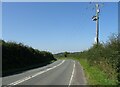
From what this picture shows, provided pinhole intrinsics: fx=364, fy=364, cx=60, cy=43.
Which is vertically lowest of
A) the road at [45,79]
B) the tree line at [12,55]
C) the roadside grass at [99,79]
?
the road at [45,79]

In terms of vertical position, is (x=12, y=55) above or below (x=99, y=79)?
above

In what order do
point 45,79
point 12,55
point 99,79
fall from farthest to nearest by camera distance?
point 12,55 → point 45,79 → point 99,79

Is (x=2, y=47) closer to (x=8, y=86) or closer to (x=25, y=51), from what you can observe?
(x=25, y=51)

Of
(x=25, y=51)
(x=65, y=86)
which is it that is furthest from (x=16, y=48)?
(x=65, y=86)

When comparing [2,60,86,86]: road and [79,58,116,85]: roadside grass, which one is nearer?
[79,58,116,85]: roadside grass

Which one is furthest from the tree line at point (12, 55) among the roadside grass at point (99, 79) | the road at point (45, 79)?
the roadside grass at point (99, 79)

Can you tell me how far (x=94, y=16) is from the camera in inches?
1745

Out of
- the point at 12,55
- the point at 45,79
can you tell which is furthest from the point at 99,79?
the point at 12,55

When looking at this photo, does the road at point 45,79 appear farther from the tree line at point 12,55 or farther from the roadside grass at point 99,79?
the tree line at point 12,55

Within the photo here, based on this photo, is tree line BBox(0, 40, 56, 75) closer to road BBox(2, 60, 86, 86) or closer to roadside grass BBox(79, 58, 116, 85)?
road BBox(2, 60, 86, 86)

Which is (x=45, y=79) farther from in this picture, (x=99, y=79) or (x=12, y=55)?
(x=12, y=55)

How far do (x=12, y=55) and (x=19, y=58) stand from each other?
16.5ft

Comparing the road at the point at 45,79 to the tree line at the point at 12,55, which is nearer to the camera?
the road at the point at 45,79

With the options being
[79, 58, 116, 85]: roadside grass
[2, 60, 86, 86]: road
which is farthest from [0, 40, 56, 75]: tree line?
[79, 58, 116, 85]: roadside grass
